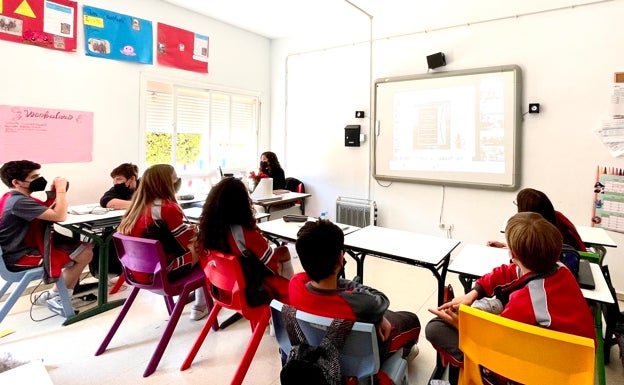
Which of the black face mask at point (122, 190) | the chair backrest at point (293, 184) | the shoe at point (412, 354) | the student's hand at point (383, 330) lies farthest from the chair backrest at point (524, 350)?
the chair backrest at point (293, 184)

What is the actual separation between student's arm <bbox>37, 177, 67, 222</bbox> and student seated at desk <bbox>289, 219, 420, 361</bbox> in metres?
2.00

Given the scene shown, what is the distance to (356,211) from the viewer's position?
5.06m

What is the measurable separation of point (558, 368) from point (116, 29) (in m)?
4.47

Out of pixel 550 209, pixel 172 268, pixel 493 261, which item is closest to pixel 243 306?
pixel 172 268

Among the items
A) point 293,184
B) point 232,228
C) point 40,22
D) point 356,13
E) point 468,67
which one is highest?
point 356,13

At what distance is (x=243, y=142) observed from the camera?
5.61m

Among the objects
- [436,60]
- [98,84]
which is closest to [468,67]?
[436,60]

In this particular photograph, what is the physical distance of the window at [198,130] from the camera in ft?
14.6

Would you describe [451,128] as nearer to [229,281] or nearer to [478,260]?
[478,260]

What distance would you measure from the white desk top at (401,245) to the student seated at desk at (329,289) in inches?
27.7

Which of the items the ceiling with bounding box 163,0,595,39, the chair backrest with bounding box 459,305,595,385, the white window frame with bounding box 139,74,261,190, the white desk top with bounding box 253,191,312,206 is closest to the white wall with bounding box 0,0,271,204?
the white window frame with bounding box 139,74,261,190

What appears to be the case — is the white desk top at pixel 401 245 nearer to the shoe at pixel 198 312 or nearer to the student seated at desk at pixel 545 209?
the student seated at desk at pixel 545 209

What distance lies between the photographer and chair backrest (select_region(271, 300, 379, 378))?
1.25 metres

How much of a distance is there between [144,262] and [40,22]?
8.60 ft
